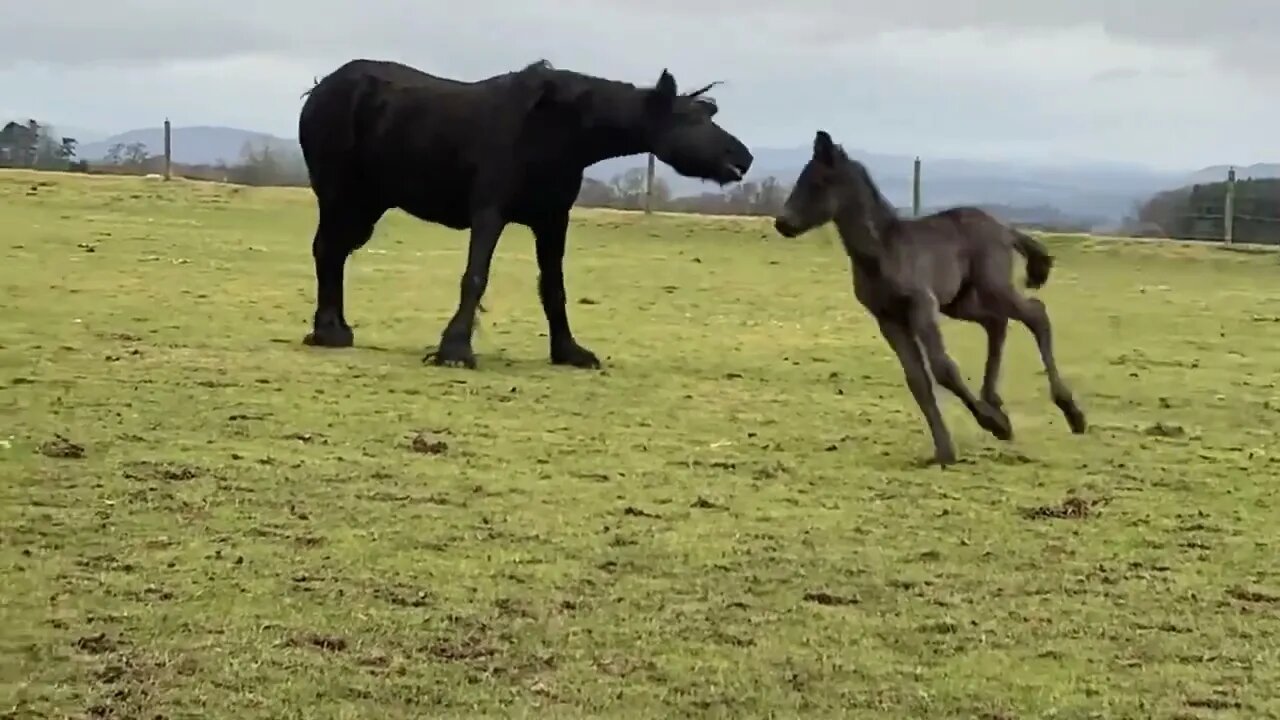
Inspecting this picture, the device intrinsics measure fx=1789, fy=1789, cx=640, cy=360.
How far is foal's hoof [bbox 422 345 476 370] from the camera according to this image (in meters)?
11.9

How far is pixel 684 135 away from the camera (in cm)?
1243

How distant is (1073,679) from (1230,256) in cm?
2494


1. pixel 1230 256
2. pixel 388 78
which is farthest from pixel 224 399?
pixel 1230 256

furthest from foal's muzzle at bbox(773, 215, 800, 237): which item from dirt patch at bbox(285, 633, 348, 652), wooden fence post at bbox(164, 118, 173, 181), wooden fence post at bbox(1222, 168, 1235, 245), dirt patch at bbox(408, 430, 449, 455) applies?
Answer: wooden fence post at bbox(164, 118, 173, 181)

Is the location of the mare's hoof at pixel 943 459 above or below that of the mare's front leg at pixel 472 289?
below

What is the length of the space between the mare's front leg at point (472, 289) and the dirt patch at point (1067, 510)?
209 inches

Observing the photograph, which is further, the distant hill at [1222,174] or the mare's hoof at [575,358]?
the distant hill at [1222,174]

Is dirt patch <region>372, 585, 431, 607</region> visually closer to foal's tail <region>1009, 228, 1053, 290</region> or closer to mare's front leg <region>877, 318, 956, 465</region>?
mare's front leg <region>877, 318, 956, 465</region>

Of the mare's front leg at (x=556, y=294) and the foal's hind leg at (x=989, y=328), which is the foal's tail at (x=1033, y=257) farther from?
the mare's front leg at (x=556, y=294)

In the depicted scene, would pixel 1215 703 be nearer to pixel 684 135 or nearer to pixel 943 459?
pixel 943 459

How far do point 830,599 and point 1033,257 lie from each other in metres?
4.43

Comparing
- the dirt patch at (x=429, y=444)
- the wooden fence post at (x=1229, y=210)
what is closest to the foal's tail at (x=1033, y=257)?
the dirt patch at (x=429, y=444)

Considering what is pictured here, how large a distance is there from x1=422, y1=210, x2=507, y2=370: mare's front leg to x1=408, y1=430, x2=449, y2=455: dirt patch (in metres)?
3.09

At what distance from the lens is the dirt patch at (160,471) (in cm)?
747
